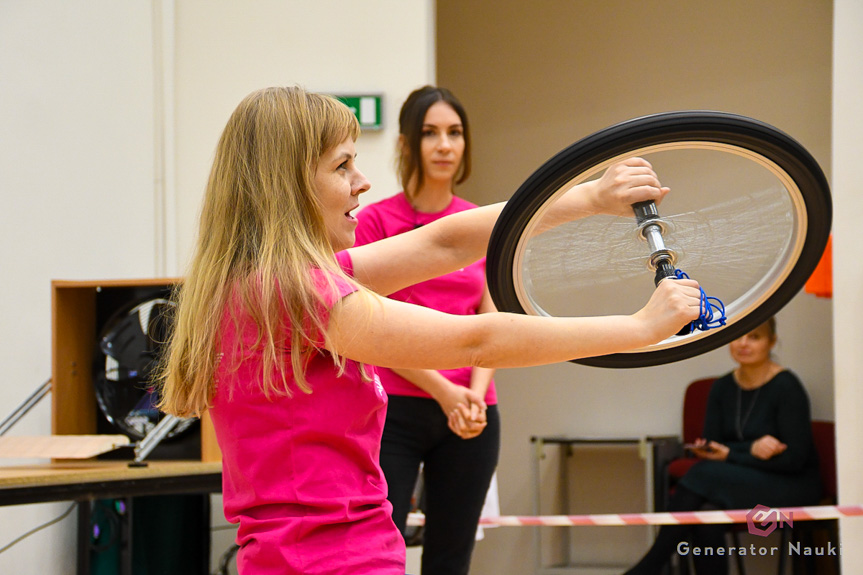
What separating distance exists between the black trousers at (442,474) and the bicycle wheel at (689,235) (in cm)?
74

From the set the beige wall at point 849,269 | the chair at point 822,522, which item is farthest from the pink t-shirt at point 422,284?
the chair at point 822,522

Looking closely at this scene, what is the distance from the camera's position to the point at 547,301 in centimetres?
138

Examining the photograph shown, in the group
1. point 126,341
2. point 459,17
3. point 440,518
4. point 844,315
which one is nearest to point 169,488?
point 126,341

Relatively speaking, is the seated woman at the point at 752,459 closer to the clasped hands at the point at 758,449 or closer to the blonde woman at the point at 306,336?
the clasped hands at the point at 758,449

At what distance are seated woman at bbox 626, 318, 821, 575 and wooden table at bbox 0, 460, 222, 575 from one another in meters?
2.13

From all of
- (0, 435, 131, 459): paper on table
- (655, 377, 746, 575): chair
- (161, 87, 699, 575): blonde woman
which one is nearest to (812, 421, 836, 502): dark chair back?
(655, 377, 746, 575): chair

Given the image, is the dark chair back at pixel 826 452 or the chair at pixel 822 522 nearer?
the chair at pixel 822 522

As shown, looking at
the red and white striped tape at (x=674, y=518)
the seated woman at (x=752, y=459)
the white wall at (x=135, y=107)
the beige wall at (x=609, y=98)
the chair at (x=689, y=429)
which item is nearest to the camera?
the white wall at (x=135, y=107)

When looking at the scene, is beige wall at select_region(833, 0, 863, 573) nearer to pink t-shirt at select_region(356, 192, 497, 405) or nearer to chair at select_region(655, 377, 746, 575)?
chair at select_region(655, 377, 746, 575)

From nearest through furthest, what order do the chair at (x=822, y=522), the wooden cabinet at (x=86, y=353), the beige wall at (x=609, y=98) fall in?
the wooden cabinet at (x=86, y=353), the chair at (x=822, y=522), the beige wall at (x=609, y=98)

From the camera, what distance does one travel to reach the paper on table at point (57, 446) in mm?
2254

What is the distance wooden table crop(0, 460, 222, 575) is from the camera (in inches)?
82.6

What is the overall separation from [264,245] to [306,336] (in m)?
0.15

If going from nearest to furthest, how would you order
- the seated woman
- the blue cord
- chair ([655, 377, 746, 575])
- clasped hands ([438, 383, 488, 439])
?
the blue cord
clasped hands ([438, 383, 488, 439])
the seated woman
chair ([655, 377, 746, 575])
